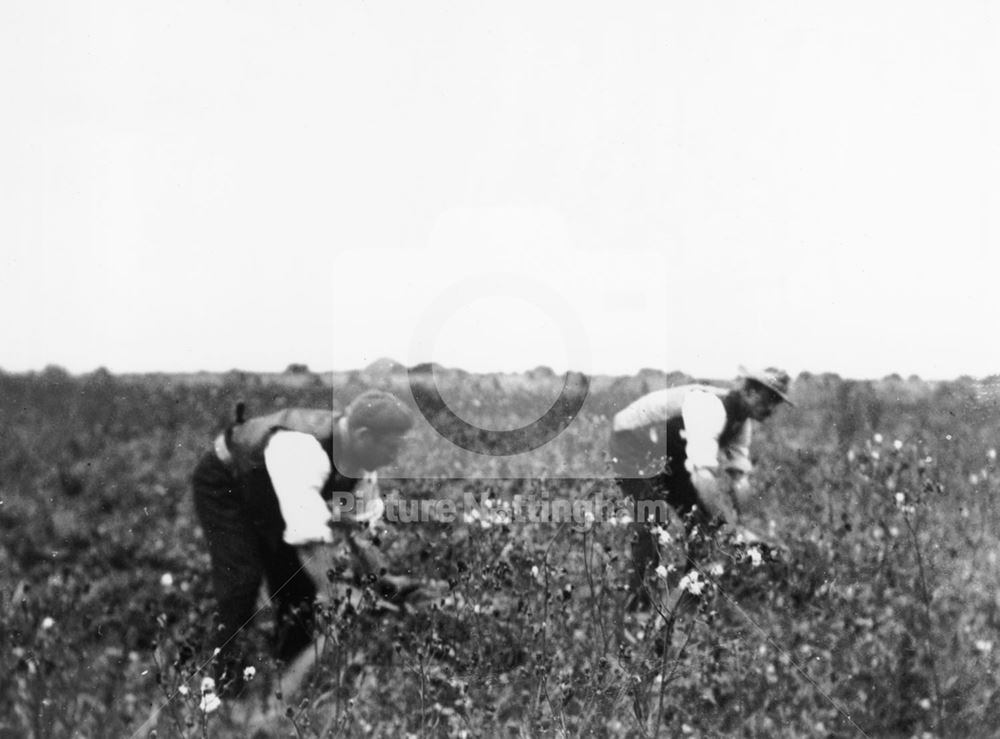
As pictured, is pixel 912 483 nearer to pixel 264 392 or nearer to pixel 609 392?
pixel 609 392

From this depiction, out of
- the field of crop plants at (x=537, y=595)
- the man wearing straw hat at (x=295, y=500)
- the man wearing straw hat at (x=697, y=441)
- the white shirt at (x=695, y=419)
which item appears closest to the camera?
the field of crop plants at (x=537, y=595)

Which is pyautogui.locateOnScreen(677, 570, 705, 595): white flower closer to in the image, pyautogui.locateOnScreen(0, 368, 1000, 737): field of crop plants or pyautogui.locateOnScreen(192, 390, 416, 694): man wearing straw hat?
pyautogui.locateOnScreen(0, 368, 1000, 737): field of crop plants

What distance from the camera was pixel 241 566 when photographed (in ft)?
13.6

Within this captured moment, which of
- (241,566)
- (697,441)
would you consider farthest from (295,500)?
(697,441)

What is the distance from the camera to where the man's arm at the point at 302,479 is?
407 cm

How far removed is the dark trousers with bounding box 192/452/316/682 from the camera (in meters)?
3.96

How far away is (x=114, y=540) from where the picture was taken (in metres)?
4.33

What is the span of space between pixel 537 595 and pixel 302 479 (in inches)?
49.2

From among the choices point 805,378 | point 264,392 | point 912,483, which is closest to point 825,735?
point 912,483

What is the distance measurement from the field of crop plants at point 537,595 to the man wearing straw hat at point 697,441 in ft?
0.42

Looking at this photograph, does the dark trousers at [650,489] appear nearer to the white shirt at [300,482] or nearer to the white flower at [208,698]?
the white shirt at [300,482]

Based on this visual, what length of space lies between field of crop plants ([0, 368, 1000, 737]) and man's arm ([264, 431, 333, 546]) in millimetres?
381

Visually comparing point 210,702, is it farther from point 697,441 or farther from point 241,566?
point 697,441

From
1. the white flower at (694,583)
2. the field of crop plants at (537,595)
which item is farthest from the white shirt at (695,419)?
the white flower at (694,583)
